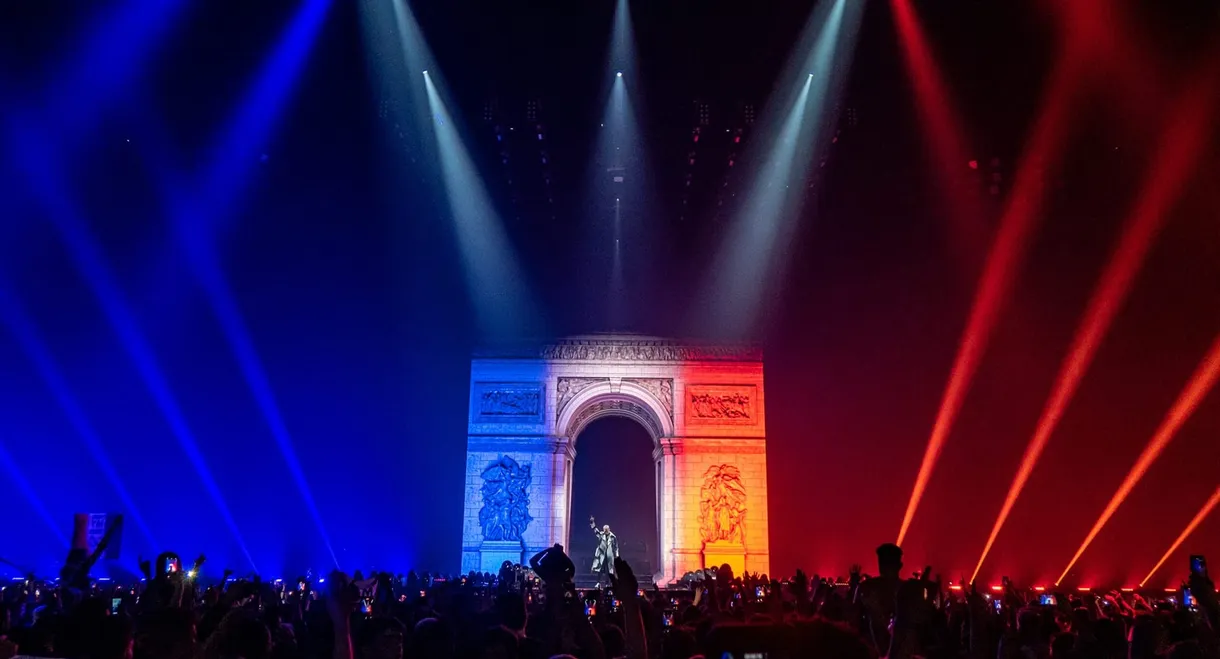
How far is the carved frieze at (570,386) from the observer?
1228 inches

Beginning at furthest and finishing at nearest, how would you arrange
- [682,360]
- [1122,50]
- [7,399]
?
[682,360]
[7,399]
[1122,50]

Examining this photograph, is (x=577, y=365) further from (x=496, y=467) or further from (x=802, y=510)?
(x=802, y=510)

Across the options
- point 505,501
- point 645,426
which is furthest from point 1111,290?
point 505,501

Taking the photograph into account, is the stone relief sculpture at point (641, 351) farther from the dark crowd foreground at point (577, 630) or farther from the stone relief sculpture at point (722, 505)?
the dark crowd foreground at point (577, 630)

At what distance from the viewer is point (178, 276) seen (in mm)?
25359

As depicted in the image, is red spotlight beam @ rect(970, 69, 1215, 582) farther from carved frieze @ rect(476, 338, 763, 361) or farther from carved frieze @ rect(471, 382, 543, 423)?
carved frieze @ rect(471, 382, 543, 423)

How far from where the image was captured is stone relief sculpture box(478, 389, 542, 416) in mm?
31047

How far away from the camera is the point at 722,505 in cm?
2994

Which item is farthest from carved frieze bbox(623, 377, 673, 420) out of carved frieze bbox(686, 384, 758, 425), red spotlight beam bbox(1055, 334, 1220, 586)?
red spotlight beam bbox(1055, 334, 1220, 586)

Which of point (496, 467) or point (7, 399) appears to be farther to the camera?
point (496, 467)

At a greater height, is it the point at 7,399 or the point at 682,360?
the point at 682,360

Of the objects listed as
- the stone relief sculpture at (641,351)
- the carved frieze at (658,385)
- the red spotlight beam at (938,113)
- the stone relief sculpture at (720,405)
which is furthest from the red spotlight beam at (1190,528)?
the carved frieze at (658,385)

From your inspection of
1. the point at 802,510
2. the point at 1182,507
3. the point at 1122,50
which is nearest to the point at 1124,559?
the point at 1182,507

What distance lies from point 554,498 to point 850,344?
12219 millimetres
